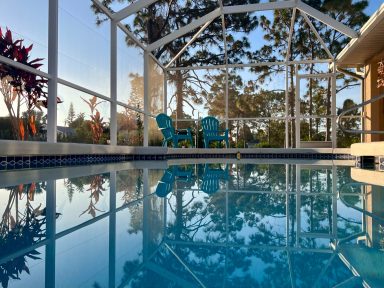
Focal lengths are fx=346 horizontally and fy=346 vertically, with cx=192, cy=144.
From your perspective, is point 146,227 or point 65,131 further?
point 65,131

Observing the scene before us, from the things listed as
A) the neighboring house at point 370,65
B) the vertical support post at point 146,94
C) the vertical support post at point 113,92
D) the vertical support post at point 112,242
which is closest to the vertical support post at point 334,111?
the neighboring house at point 370,65

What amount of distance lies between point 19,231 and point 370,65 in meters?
7.49

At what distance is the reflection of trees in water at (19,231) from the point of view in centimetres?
65

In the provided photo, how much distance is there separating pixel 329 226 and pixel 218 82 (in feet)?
27.9

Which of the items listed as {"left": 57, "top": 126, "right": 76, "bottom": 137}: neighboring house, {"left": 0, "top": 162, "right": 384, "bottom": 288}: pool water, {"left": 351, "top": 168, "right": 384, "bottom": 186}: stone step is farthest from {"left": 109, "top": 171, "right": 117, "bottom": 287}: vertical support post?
{"left": 57, "top": 126, "right": 76, "bottom": 137}: neighboring house

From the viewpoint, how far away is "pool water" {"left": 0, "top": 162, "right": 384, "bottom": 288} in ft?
1.99

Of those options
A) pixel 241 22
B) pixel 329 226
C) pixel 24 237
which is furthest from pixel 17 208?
pixel 241 22

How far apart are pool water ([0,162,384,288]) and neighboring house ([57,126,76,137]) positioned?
3.07 metres

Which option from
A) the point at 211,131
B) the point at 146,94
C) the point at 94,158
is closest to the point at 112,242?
the point at 94,158

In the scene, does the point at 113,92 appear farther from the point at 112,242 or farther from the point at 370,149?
the point at 112,242

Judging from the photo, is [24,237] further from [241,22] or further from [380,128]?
[241,22]

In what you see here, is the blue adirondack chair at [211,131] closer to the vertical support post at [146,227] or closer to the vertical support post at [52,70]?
the vertical support post at [52,70]

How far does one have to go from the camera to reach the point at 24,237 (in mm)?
896

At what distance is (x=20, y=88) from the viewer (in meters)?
3.89
